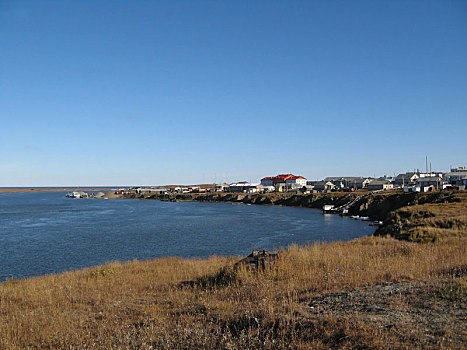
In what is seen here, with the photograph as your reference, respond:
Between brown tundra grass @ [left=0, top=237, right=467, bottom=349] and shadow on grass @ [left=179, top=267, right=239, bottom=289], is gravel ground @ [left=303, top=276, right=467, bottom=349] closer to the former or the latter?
brown tundra grass @ [left=0, top=237, right=467, bottom=349]

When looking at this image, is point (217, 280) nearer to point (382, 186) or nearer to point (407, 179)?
point (382, 186)

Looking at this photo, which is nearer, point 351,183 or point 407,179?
point 407,179

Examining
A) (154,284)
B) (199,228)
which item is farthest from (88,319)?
(199,228)

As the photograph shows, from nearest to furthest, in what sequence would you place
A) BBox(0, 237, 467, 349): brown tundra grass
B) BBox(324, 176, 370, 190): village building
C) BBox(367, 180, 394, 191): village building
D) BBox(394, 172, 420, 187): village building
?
BBox(0, 237, 467, 349): brown tundra grass, BBox(367, 180, 394, 191): village building, BBox(394, 172, 420, 187): village building, BBox(324, 176, 370, 190): village building

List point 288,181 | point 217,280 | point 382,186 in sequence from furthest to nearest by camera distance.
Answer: point 288,181 → point 382,186 → point 217,280

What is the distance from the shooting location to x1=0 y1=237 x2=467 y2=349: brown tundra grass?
5.95 m

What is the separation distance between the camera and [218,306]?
27.4ft

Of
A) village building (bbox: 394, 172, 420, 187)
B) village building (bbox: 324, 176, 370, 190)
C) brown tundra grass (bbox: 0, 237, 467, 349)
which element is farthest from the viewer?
village building (bbox: 324, 176, 370, 190)

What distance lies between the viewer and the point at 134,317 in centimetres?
820

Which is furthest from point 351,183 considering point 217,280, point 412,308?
point 412,308

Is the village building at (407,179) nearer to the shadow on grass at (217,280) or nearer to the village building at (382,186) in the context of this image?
the village building at (382,186)

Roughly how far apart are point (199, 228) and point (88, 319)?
1648 inches

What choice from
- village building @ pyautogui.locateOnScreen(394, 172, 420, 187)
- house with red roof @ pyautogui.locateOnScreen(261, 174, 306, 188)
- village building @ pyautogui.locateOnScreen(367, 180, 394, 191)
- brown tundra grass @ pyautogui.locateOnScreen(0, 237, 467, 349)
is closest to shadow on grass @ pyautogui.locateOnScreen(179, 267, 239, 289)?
brown tundra grass @ pyautogui.locateOnScreen(0, 237, 467, 349)

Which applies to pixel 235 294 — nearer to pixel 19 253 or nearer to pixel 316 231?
pixel 19 253
